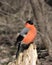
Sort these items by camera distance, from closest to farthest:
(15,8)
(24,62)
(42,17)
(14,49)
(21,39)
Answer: (24,62)
(21,39)
(42,17)
(14,49)
(15,8)

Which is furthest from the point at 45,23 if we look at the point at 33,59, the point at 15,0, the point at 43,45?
the point at 15,0

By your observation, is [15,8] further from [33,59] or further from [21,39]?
[33,59]

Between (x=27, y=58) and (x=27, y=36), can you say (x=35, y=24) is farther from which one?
(x=27, y=58)

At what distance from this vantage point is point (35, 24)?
9375 mm

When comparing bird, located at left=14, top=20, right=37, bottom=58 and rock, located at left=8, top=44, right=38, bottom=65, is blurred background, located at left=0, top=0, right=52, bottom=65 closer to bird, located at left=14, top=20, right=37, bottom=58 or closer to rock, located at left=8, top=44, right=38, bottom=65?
bird, located at left=14, top=20, right=37, bottom=58

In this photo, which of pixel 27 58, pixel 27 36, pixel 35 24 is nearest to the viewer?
pixel 27 58

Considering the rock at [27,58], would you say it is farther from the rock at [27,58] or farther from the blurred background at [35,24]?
the blurred background at [35,24]

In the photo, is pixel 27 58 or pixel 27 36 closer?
pixel 27 58

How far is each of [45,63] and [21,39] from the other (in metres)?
Result: 2.66

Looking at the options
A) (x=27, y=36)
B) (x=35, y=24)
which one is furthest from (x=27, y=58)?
(x=35, y=24)

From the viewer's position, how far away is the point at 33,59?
587 cm

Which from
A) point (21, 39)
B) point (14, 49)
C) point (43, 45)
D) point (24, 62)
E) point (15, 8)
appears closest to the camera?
point (24, 62)

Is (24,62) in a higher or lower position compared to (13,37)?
lower

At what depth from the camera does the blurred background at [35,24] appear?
9.27m
